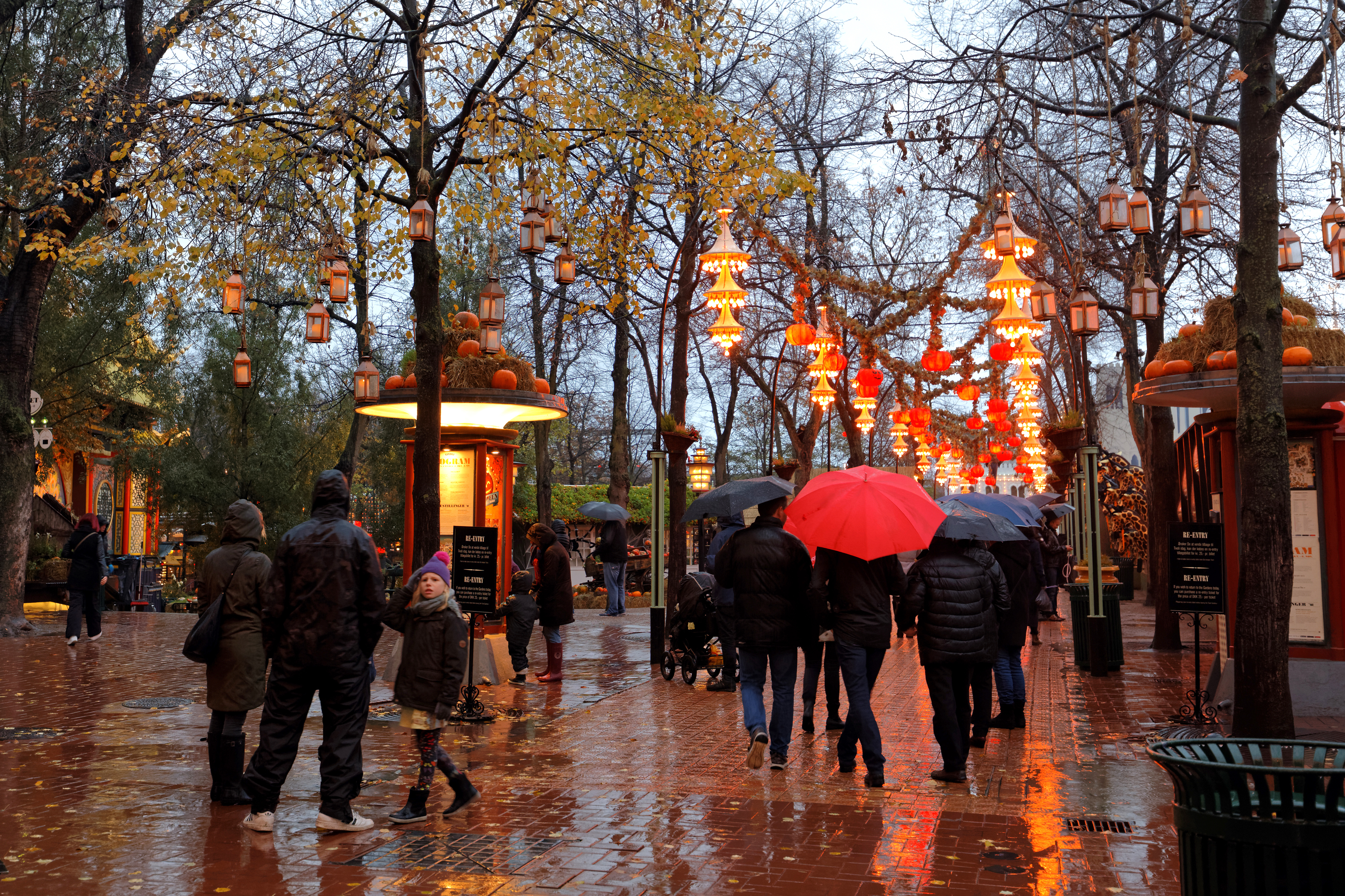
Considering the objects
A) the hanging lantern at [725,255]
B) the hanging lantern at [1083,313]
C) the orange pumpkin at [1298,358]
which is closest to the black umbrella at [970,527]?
the orange pumpkin at [1298,358]

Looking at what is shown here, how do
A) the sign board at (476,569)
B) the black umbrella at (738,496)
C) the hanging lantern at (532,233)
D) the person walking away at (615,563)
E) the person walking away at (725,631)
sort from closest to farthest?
1. the black umbrella at (738,496)
2. the sign board at (476,569)
3. the hanging lantern at (532,233)
4. the person walking away at (725,631)
5. the person walking away at (615,563)

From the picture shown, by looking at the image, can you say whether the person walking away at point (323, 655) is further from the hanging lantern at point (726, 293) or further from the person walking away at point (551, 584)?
the hanging lantern at point (726, 293)

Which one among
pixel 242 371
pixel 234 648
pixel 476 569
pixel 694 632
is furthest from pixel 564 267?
pixel 242 371

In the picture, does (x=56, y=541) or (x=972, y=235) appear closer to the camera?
(x=972, y=235)

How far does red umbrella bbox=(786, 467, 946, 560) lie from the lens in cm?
746

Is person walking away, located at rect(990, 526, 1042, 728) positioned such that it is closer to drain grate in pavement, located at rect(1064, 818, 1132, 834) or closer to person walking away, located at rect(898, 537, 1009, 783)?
person walking away, located at rect(898, 537, 1009, 783)

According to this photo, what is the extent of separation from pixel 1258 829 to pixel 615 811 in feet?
13.5

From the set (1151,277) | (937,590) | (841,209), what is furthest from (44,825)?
(841,209)

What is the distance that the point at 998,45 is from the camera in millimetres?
10016

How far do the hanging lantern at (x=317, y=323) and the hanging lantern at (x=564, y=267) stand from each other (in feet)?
12.1

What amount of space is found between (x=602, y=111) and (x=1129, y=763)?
8.77 metres

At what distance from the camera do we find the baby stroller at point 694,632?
12398mm

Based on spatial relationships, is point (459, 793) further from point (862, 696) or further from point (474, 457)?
point (474, 457)

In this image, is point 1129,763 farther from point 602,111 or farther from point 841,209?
point 841,209
